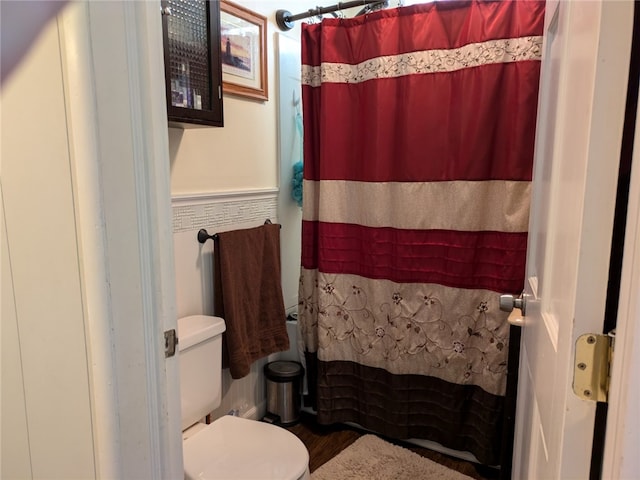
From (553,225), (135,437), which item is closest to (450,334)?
(553,225)

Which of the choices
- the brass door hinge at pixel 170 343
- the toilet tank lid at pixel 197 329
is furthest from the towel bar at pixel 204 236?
the brass door hinge at pixel 170 343

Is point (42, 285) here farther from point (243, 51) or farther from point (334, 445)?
point (334, 445)

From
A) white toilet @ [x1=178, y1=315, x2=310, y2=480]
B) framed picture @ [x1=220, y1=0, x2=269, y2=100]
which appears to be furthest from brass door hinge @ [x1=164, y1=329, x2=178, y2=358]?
framed picture @ [x1=220, y1=0, x2=269, y2=100]

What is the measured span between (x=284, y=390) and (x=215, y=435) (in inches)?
29.4

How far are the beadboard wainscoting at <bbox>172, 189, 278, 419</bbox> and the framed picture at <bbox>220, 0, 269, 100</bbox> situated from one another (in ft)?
1.59

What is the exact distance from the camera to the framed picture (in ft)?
6.48

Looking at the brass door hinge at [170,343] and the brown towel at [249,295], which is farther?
the brown towel at [249,295]

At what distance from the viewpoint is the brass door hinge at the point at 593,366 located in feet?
1.88

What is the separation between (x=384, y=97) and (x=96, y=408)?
1.72 m

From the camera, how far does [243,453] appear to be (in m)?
1.57

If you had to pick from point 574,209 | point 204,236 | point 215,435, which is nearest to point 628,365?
point 574,209

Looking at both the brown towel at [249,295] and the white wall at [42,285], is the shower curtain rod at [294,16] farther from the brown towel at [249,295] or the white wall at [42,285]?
the white wall at [42,285]

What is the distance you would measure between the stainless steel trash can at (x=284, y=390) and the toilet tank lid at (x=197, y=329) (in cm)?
62

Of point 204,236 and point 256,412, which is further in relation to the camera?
point 256,412
